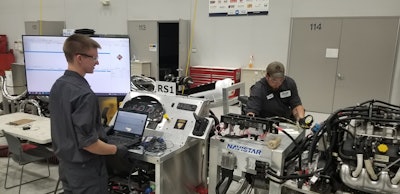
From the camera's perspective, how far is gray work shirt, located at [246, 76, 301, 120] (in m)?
2.82

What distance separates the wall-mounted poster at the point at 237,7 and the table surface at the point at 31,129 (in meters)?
4.01

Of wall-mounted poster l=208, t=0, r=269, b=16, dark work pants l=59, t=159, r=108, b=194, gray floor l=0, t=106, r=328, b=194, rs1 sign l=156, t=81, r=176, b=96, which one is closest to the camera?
dark work pants l=59, t=159, r=108, b=194

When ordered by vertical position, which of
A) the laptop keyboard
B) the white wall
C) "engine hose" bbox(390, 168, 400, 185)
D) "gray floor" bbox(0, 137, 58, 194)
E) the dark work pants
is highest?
the white wall

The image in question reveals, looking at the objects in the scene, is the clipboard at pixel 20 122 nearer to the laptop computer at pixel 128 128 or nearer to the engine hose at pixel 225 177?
the laptop computer at pixel 128 128

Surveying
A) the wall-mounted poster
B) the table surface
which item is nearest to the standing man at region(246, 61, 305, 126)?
the table surface

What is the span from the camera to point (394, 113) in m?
1.49

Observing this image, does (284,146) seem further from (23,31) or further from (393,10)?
(23,31)

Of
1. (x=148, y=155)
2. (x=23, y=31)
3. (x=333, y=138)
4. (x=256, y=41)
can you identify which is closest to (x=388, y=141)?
(x=333, y=138)

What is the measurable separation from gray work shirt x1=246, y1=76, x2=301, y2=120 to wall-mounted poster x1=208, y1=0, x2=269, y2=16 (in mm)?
3025

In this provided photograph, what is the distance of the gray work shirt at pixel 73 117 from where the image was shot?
154cm

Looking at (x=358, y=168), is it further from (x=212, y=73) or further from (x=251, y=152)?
(x=212, y=73)

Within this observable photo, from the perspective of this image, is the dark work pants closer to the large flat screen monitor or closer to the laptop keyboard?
the laptop keyboard

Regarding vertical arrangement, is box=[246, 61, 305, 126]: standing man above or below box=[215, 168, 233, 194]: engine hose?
above

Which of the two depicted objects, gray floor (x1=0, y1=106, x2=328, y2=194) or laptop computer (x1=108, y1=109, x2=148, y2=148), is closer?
laptop computer (x1=108, y1=109, x2=148, y2=148)
